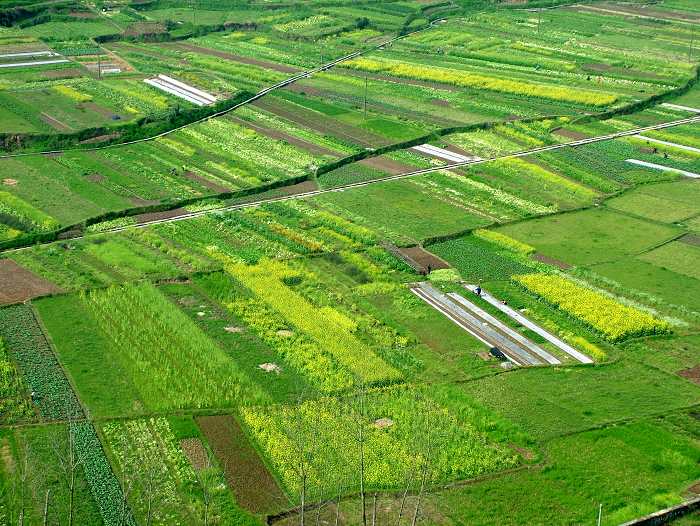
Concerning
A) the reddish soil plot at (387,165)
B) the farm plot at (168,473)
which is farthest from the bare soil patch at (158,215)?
the farm plot at (168,473)

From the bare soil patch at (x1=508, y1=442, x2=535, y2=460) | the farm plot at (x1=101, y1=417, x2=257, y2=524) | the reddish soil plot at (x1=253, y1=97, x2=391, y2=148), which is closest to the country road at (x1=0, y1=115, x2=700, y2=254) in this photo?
the reddish soil plot at (x1=253, y1=97, x2=391, y2=148)

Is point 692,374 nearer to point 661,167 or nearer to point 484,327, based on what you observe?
point 484,327

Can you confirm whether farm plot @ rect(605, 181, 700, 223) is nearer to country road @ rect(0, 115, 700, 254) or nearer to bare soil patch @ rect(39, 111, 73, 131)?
country road @ rect(0, 115, 700, 254)

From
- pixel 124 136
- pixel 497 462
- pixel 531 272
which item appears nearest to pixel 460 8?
pixel 124 136

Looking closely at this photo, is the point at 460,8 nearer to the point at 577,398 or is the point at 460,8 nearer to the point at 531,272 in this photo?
Result: the point at 531,272

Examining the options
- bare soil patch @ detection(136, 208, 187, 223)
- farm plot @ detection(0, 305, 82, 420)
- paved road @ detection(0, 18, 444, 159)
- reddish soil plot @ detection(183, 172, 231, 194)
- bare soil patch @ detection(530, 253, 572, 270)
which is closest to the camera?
farm plot @ detection(0, 305, 82, 420)

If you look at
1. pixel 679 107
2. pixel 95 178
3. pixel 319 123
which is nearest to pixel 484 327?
pixel 95 178
